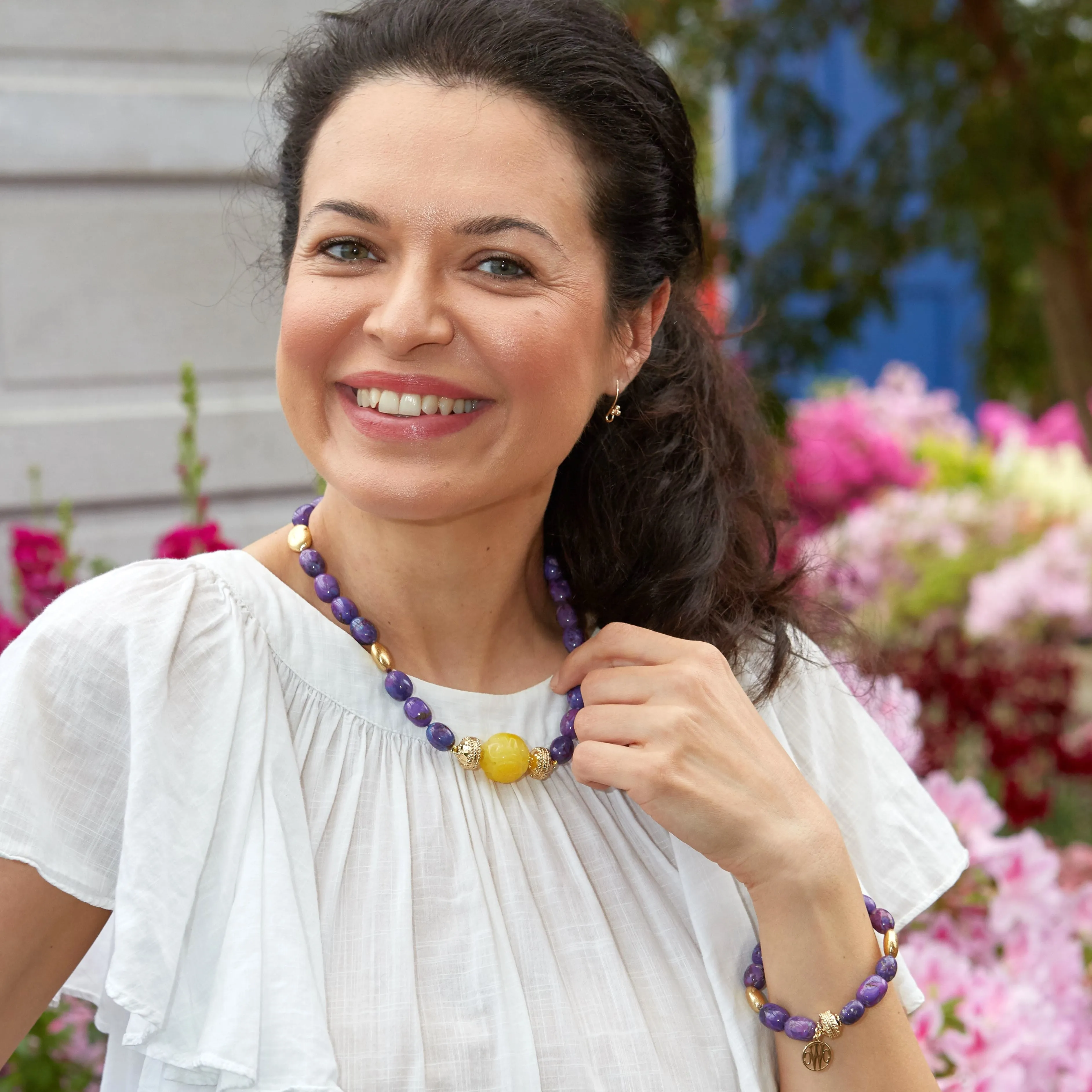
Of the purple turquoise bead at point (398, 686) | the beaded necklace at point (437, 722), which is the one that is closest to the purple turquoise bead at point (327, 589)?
the beaded necklace at point (437, 722)

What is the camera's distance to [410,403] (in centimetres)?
150

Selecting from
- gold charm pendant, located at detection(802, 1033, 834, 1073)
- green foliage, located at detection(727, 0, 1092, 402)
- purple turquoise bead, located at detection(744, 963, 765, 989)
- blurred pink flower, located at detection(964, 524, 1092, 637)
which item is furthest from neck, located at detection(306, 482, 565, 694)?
blurred pink flower, located at detection(964, 524, 1092, 637)

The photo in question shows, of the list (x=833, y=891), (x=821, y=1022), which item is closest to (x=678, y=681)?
(x=833, y=891)

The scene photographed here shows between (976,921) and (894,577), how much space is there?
5.46 feet

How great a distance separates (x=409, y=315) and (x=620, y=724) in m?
0.52

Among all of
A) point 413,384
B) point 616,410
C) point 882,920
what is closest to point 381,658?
point 413,384

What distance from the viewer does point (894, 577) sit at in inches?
153

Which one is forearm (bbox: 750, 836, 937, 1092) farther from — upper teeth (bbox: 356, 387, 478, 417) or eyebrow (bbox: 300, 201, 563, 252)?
eyebrow (bbox: 300, 201, 563, 252)

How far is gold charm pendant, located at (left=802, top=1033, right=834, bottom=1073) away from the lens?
61.6 inches

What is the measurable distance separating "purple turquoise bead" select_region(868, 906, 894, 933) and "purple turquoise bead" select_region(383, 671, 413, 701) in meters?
0.61

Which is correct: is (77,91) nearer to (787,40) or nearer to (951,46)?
(787,40)

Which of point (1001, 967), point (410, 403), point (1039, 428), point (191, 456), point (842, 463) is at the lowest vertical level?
point (1001, 967)

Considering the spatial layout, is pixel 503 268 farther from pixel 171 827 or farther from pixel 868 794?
pixel 868 794

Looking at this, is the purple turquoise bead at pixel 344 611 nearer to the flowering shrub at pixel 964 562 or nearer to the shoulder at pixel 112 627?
the shoulder at pixel 112 627
